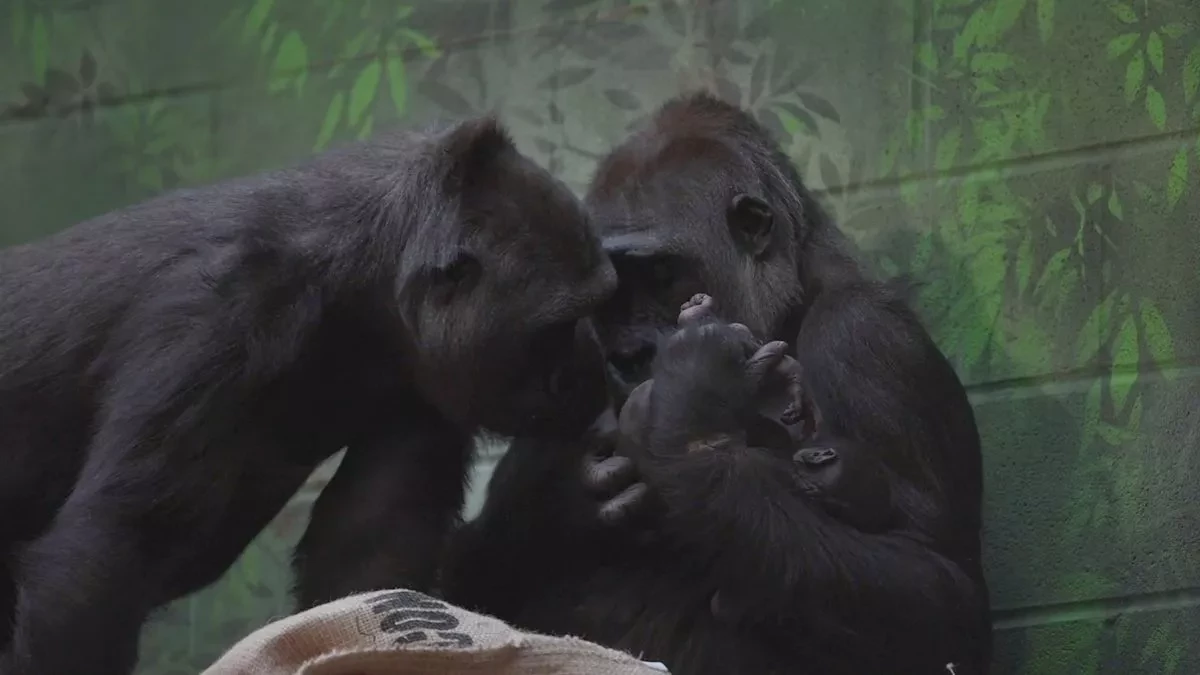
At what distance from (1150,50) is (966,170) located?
35 cm

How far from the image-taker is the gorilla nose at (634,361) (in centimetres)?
251

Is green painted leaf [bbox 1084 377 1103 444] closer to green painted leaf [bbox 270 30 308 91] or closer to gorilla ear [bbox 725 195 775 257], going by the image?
gorilla ear [bbox 725 195 775 257]

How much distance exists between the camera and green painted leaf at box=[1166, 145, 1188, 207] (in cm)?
267

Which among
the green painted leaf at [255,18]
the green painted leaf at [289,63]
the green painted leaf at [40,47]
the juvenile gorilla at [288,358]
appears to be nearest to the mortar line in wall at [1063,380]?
the juvenile gorilla at [288,358]


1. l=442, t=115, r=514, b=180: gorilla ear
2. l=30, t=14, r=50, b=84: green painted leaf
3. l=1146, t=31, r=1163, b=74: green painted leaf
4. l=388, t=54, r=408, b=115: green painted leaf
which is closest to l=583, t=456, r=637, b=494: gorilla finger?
l=442, t=115, r=514, b=180: gorilla ear

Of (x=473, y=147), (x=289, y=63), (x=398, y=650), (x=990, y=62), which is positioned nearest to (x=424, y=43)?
(x=289, y=63)

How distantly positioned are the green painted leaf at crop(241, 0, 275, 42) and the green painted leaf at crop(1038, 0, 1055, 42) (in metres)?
1.61

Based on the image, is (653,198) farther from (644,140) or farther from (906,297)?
(906,297)

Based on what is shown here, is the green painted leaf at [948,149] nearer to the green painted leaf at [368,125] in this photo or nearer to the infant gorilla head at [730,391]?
the infant gorilla head at [730,391]

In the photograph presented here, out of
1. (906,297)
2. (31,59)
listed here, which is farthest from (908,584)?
(31,59)

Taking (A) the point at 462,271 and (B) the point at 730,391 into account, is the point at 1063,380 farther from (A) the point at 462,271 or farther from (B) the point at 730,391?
(A) the point at 462,271

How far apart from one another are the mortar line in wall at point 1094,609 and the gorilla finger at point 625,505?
78cm

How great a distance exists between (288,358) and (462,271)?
270mm

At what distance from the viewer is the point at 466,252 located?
242cm
